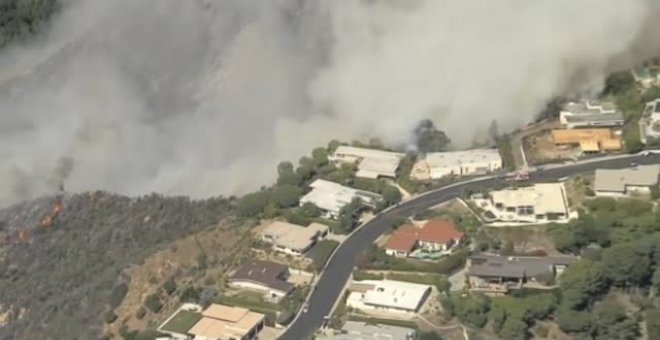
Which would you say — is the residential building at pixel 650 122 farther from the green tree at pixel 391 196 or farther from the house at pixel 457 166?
the green tree at pixel 391 196

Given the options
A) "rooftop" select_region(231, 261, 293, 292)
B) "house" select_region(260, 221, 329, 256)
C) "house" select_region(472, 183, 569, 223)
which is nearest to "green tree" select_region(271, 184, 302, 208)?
"house" select_region(260, 221, 329, 256)

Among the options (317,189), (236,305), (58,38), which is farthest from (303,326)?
(58,38)

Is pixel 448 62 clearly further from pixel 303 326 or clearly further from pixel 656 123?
pixel 303 326

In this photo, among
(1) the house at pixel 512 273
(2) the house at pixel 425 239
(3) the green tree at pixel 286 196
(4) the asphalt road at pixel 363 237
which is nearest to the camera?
(4) the asphalt road at pixel 363 237

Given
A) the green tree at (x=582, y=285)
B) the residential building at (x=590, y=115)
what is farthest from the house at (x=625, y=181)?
the green tree at (x=582, y=285)

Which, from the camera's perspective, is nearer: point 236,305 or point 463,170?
point 236,305

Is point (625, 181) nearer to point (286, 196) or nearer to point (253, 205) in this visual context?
point (286, 196)
